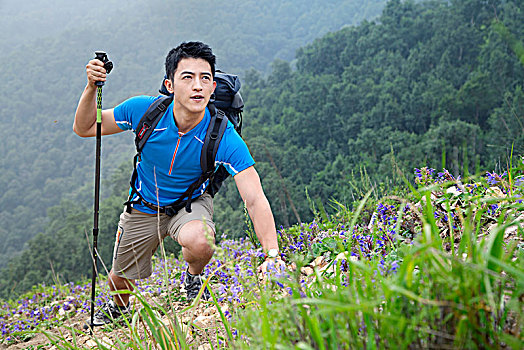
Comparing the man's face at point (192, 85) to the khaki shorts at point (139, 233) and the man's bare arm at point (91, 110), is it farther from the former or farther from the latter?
the khaki shorts at point (139, 233)

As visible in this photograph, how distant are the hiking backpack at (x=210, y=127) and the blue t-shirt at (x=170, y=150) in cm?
4

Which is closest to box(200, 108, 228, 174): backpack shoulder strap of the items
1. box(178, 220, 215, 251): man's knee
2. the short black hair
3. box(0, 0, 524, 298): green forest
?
box(178, 220, 215, 251): man's knee

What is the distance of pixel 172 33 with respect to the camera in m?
130

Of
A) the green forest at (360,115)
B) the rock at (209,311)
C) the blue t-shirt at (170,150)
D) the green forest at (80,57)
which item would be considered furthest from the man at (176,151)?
the green forest at (80,57)

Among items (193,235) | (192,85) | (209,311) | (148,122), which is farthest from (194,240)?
(192,85)

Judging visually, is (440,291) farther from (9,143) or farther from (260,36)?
(260,36)

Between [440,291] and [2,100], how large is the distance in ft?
407

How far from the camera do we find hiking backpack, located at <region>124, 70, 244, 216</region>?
10.0ft

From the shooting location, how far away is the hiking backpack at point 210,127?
3.06 meters

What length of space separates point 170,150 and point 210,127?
0.36m

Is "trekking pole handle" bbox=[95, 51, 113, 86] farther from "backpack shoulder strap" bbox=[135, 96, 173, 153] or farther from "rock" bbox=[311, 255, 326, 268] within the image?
"rock" bbox=[311, 255, 326, 268]

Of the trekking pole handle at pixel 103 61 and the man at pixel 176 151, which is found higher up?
the trekking pole handle at pixel 103 61

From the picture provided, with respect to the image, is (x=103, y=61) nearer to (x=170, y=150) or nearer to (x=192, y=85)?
(x=192, y=85)

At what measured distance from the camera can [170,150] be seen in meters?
3.18
